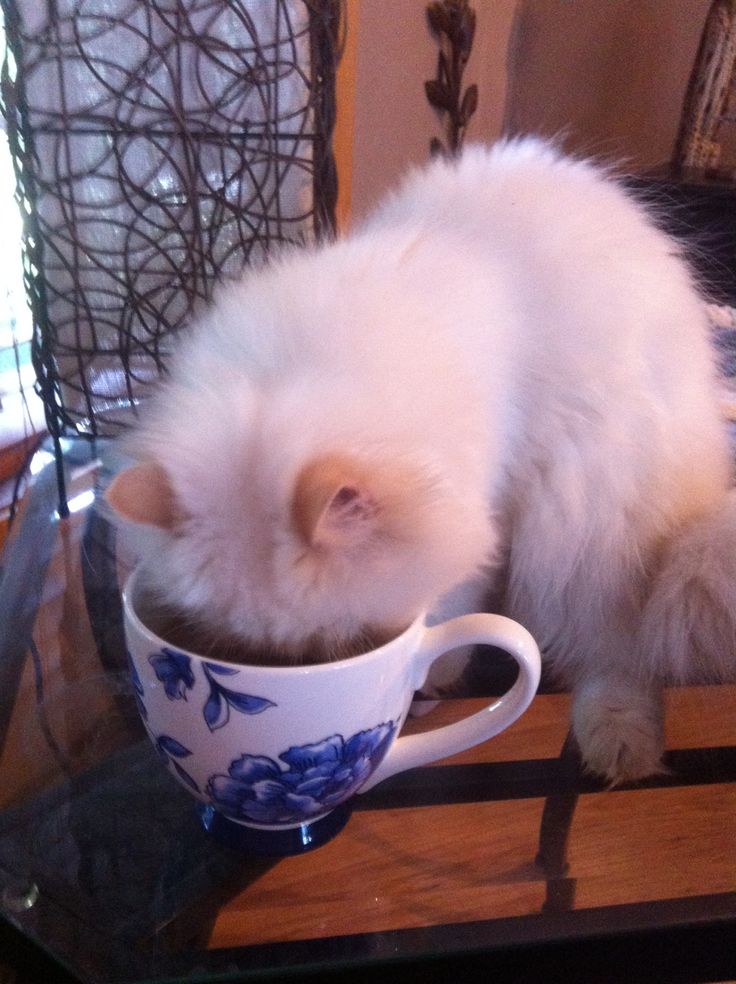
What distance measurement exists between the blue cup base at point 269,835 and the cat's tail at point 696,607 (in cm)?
31

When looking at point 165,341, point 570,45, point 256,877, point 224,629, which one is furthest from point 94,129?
point 570,45

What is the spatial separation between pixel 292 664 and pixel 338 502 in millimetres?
103

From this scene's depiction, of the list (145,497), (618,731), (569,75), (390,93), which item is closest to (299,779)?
(145,497)

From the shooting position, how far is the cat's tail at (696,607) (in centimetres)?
62

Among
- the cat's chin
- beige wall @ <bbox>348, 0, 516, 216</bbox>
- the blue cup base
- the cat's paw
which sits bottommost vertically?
the cat's paw

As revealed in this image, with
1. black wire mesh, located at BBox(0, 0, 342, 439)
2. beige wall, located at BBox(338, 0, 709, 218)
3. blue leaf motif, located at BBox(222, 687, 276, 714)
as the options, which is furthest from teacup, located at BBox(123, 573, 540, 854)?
beige wall, located at BBox(338, 0, 709, 218)

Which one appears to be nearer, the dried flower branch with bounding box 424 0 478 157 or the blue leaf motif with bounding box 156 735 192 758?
the blue leaf motif with bounding box 156 735 192 758

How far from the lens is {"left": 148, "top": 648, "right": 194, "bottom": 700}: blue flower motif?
0.39 meters

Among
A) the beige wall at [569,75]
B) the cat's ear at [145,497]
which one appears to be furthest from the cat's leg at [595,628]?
the beige wall at [569,75]

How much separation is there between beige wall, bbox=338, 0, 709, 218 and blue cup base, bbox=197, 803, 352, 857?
1264 millimetres

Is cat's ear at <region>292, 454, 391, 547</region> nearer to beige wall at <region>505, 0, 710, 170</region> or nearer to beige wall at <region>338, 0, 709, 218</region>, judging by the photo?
beige wall at <region>338, 0, 709, 218</region>

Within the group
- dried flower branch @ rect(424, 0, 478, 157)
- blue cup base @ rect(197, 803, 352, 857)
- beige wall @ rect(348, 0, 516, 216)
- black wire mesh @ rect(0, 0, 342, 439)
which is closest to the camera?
blue cup base @ rect(197, 803, 352, 857)

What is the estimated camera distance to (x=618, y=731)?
2.03ft

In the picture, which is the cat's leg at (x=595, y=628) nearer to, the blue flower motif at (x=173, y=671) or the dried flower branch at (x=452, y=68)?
the blue flower motif at (x=173, y=671)
